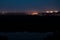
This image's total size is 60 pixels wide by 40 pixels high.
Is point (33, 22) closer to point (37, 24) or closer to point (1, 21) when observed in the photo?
point (37, 24)

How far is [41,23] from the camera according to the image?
0.72 meters

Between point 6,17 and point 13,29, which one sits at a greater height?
point 6,17

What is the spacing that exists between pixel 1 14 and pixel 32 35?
346 mm

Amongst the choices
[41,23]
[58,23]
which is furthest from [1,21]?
[58,23]

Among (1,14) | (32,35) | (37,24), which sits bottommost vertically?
(32,35)

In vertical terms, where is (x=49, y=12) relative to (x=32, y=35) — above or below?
above

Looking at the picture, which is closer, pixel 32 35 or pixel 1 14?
pixel 1 14

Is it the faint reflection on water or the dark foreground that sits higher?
the dark foreground

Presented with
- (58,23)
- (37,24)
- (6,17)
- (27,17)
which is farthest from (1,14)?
(58,23)

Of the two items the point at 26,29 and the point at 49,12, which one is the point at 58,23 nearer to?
the point at 49,12

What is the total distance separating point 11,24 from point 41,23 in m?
0.28

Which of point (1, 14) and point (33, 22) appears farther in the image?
point (33, 22)

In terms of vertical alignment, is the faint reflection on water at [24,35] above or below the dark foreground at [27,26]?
below

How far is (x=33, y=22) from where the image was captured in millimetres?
740
